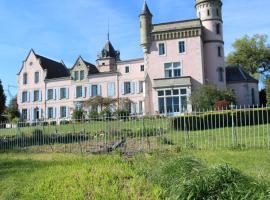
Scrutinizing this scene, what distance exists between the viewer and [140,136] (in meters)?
15.7

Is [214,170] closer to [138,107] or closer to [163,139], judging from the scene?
[163,139]

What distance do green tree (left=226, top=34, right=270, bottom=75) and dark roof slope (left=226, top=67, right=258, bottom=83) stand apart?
1389 centimetres

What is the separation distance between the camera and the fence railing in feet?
45.1

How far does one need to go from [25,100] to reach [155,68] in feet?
78.2

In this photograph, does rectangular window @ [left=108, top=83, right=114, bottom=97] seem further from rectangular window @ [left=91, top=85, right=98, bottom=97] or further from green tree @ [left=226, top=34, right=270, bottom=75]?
green tree @ [left=226, top=34, right=270, bottom=75]

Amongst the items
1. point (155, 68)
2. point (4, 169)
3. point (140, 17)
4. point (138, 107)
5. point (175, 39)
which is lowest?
point (4, 169)

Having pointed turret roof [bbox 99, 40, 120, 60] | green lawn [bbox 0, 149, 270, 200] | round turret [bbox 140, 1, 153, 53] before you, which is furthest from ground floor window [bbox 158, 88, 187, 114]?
green lawn [bbox 0, 149, 270, 200]

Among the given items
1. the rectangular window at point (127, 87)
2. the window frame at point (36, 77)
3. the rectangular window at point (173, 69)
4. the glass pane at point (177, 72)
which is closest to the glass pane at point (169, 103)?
the rectangular window at point (173, 69)

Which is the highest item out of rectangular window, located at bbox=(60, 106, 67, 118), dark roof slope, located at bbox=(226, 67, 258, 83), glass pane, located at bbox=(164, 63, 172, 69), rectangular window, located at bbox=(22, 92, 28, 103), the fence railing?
glass pane, located at bbox=(164, 63, 172, 69)

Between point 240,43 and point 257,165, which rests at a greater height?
point 240,43

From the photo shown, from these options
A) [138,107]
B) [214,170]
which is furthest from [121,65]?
[214,170]

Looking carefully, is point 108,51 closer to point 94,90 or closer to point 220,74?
point 94,90

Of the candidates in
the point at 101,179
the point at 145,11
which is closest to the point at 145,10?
the point at 145,11

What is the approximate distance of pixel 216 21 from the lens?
150 ft
